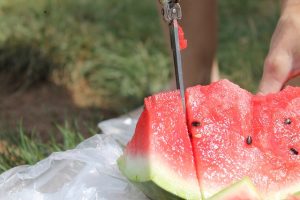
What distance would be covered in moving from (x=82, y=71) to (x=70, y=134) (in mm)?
1042

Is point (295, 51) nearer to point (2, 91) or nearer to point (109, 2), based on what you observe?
point (2, 91)

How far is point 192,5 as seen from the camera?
252 centimetres

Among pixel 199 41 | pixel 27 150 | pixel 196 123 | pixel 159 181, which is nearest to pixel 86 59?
pixel 199 41

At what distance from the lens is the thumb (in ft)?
5.87

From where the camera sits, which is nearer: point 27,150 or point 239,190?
point 239,190

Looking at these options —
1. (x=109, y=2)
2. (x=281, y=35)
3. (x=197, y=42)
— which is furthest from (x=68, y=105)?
(x=281, y=35)

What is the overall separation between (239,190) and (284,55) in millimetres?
587

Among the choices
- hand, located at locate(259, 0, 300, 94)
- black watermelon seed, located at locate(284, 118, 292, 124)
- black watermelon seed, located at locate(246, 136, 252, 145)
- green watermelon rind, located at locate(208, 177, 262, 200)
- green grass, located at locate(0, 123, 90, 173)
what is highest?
hand, located at locate(259, 0, 300, 94)

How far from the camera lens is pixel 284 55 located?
179 cm

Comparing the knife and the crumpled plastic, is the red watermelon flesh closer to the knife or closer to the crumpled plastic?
the knife

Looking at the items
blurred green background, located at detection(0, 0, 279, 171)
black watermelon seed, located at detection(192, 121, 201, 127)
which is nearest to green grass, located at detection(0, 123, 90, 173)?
blurred green background, located at detection(0, 0, 279, 171)

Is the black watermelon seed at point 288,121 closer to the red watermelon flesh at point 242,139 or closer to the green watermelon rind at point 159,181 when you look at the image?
the red watermelon flesh at point 242,139

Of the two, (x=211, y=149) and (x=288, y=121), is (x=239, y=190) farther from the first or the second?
(x=288, y=121)

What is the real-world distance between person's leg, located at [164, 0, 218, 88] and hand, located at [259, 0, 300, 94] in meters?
0.74
